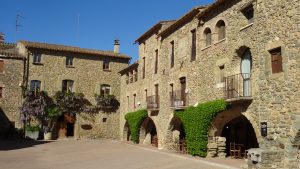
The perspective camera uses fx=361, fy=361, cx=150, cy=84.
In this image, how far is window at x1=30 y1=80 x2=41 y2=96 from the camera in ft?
105

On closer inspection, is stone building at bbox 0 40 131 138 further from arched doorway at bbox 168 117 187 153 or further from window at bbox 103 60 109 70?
arched doorway at bbox 168 117 187 153

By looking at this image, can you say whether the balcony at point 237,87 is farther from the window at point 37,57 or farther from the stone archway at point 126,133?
the window at point 37,57

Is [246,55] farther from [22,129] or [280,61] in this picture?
[22,129]

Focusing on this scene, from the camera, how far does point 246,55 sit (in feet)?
52.0

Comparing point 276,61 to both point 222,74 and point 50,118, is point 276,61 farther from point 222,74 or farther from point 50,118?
point 50,118

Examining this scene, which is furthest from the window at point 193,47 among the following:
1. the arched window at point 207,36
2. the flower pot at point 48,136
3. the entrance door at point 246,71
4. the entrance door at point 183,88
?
the flower pot at point 48,136

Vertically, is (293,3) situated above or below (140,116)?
above

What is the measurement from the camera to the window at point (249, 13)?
1509 centimetres

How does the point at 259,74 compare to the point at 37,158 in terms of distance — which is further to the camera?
the point at 37,158

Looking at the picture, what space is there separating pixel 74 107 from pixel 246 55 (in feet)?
69.4

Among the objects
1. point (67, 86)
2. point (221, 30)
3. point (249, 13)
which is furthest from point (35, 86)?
point (249, 13)

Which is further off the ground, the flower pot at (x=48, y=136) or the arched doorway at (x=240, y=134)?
the arched doorway at (x=240, y=134)

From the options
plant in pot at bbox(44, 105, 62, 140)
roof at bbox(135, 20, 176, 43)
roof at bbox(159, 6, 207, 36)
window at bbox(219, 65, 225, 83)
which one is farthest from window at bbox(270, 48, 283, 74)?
plant in pot at bbox(44, 105, 62, 140)

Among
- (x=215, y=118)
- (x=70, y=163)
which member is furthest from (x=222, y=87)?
(x=70, y=163)
